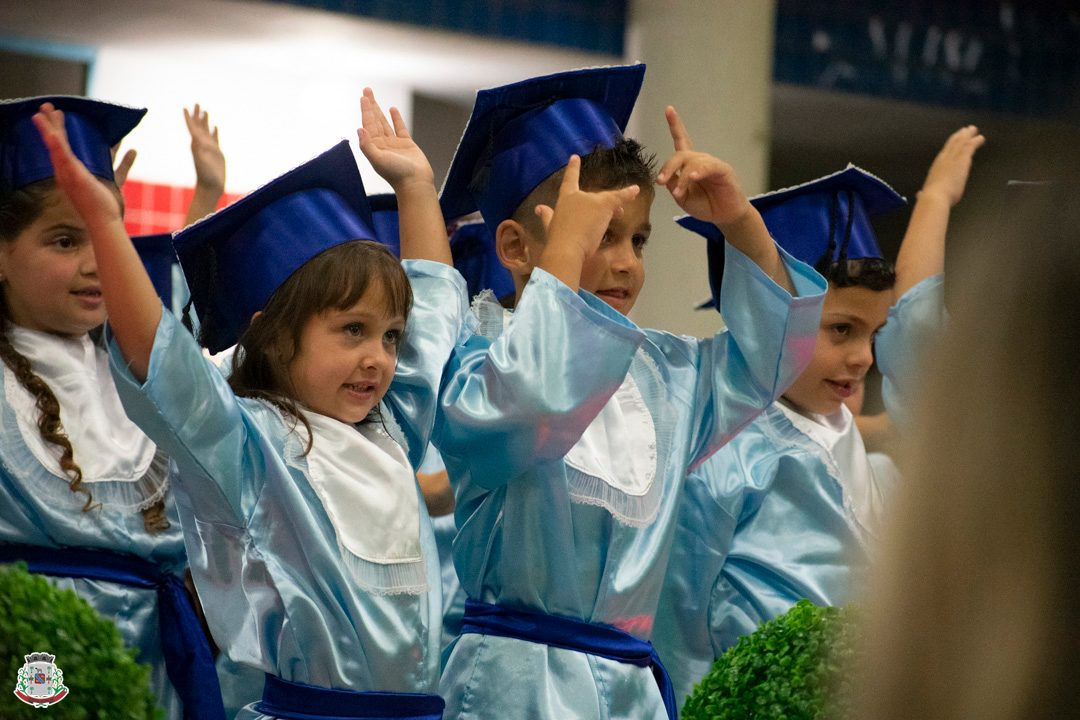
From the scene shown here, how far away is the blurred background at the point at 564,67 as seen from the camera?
5145 mm

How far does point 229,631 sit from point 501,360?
0.53m

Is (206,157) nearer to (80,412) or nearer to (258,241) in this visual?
(80,412)

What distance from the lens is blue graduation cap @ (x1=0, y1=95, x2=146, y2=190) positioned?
2.46m

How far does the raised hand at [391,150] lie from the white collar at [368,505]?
45 cm

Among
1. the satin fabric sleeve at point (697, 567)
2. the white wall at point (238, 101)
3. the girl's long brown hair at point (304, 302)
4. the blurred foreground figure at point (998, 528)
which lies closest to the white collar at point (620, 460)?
the girl's long brown hair at point (304, 302)

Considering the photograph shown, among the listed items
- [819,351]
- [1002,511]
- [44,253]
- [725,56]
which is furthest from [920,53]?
[1002,511]

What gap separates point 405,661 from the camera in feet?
6.53

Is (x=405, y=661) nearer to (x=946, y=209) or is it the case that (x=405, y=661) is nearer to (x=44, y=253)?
(x=44, y=253)

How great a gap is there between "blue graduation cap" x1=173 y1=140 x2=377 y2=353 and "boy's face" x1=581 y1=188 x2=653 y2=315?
367mm

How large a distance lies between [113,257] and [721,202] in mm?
941

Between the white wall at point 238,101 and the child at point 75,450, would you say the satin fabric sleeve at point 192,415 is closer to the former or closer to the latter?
the child at point 75,450

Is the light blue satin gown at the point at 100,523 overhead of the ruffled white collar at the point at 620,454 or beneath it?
beneath

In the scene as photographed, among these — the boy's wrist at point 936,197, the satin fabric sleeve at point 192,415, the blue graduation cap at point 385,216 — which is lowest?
the satin fabric sleeve at point 192,415

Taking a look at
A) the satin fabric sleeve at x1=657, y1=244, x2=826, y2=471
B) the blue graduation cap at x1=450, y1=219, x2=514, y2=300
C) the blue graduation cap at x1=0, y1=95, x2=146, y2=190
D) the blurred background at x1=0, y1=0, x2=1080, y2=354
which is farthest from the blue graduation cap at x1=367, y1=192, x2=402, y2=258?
the blurred background at x1=0, y1=0, x2=1080, y2=354
